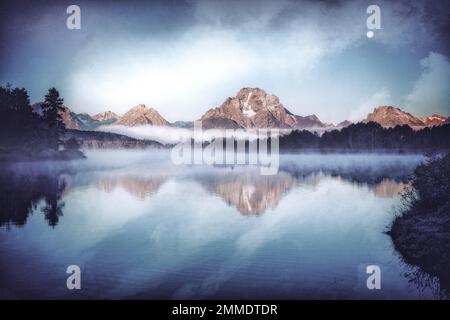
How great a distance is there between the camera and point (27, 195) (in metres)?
21.8

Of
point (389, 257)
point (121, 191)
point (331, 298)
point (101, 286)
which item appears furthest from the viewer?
point (121, 191)

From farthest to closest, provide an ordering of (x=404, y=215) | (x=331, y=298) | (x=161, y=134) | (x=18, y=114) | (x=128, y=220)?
(x=161, y=134) < (x=18, y=114) < (x=128, y=220) < (x=404, y=215) < (x=331, y=298)

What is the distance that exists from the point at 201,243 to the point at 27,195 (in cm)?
1252

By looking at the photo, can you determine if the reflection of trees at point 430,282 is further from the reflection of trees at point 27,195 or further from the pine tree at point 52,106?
the pine tree at point 52,106

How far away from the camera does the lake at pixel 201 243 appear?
32.9ft

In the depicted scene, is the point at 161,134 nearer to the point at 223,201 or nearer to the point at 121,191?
the point at 121,191

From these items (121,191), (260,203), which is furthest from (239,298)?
(121,191)

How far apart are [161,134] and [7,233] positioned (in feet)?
135

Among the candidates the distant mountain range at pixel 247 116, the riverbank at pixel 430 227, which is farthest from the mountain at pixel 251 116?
the riverbank at pixel 430 227

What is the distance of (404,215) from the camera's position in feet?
45.0

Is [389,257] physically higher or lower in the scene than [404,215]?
lower

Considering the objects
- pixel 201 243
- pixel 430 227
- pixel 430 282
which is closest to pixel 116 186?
pixel 201 243

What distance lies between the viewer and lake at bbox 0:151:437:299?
1002 cm

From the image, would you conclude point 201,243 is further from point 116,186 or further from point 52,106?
point 52,106
